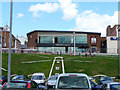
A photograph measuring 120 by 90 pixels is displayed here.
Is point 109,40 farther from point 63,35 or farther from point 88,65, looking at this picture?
point 88,65

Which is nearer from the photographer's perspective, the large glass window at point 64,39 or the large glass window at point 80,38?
the large glass window at point 64,39

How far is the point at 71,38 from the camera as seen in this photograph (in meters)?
77.2

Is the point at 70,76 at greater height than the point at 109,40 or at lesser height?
lesser

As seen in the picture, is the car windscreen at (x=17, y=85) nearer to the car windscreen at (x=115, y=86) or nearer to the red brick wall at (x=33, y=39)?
the car windscreen at (x=115, y=86)

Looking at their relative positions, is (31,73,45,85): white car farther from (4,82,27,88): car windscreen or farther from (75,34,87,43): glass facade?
(75,34,87,43): glass facade

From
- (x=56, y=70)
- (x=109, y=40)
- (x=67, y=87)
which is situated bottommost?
(x=56, y=70)

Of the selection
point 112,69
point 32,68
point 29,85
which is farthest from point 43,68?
point 29,85

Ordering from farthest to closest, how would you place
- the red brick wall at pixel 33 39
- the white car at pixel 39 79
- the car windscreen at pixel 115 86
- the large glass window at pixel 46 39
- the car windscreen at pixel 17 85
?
the red brick wall at pixel 33 39 < the large glass window at pixel 46 39 < the white car at pixel 39 79 < the car windscreen at pixel 17 85 < the car windscreen at pixel 115 86

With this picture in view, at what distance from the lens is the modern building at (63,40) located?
75.2 m

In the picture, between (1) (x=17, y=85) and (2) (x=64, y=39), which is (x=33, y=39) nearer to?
(2) (x=64, y=39)

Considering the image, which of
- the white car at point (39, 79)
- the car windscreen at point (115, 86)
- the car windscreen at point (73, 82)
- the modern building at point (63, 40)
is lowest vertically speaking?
the white car at point (39, 79)

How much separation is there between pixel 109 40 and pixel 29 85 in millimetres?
67649

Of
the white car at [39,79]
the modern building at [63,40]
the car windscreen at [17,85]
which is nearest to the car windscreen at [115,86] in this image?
the car windscreen at [17,85]

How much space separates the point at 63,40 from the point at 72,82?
69335 mm
